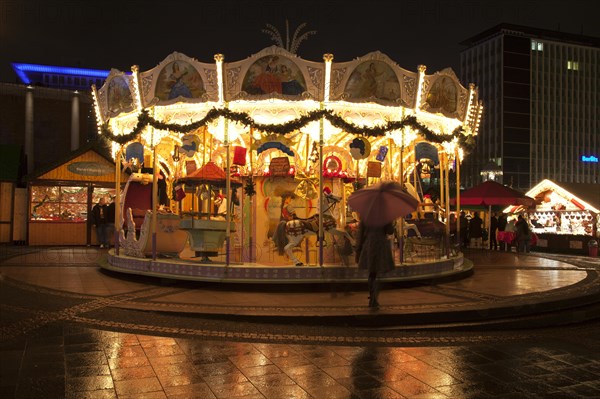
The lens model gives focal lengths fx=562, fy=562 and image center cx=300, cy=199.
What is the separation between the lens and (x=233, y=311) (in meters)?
9.09

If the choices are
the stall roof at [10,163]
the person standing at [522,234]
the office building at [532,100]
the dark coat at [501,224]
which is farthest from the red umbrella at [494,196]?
the office building at [532,100]

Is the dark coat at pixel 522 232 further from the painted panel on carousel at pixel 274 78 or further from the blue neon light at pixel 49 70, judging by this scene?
the blue neon light at pixel 49 70

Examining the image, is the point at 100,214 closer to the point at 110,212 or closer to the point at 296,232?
the point at 110,212

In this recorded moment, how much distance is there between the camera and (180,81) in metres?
12.9

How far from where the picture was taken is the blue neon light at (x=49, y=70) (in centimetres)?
6275

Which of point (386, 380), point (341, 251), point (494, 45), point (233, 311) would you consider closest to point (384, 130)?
point (341, 251)

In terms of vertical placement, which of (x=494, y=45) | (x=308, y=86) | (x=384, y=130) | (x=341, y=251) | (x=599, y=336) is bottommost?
(x=599, y=336)

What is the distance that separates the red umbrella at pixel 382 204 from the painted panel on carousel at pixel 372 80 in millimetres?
3399

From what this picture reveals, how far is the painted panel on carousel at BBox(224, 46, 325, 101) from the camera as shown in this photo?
1209 centimetres

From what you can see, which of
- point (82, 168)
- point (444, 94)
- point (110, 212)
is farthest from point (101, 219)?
point (444, 94)

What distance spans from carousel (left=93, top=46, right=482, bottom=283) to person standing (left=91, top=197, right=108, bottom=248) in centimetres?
585

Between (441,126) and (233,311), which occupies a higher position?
(441,126)

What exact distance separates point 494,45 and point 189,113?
3833 inches

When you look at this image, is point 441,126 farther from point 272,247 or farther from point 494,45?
point 494,45
